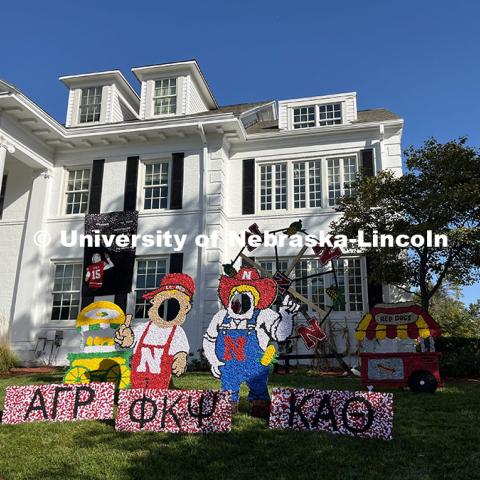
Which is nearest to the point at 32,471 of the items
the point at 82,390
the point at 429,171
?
the point at 82,390

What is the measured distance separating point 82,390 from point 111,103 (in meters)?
13.8

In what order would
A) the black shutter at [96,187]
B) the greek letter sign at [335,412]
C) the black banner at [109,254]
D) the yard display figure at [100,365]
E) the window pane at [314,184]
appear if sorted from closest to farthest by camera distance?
the greek letter sign at [335,412], the yard display figure at [100,365], the black banner at [109,254], the window pane at [314,184], the black shutter at [96,187]

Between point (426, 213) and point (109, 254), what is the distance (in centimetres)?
971

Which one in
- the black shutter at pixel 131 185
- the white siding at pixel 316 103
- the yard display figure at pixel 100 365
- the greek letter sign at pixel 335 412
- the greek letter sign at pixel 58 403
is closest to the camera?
the greek letter sign at pixel 335 412

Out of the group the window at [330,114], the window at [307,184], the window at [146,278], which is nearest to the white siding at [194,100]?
the window at [307,184]

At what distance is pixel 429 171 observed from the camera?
39.4ft

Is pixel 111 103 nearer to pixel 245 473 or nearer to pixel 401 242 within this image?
pixel 401 242

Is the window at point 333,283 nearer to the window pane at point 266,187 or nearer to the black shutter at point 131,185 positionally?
the window pane at point 266,187

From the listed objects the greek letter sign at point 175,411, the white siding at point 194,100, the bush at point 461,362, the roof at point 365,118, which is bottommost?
the greek letter sign at point 175,411

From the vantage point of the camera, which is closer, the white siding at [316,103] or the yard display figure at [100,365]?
the yard display figure at [100,365]

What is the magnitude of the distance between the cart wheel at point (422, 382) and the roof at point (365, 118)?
9.67 metres

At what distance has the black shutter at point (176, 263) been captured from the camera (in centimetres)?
1488

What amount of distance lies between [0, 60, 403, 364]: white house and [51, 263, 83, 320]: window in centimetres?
4

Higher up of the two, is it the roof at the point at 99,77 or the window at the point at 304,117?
the roof at the point at 99,77
